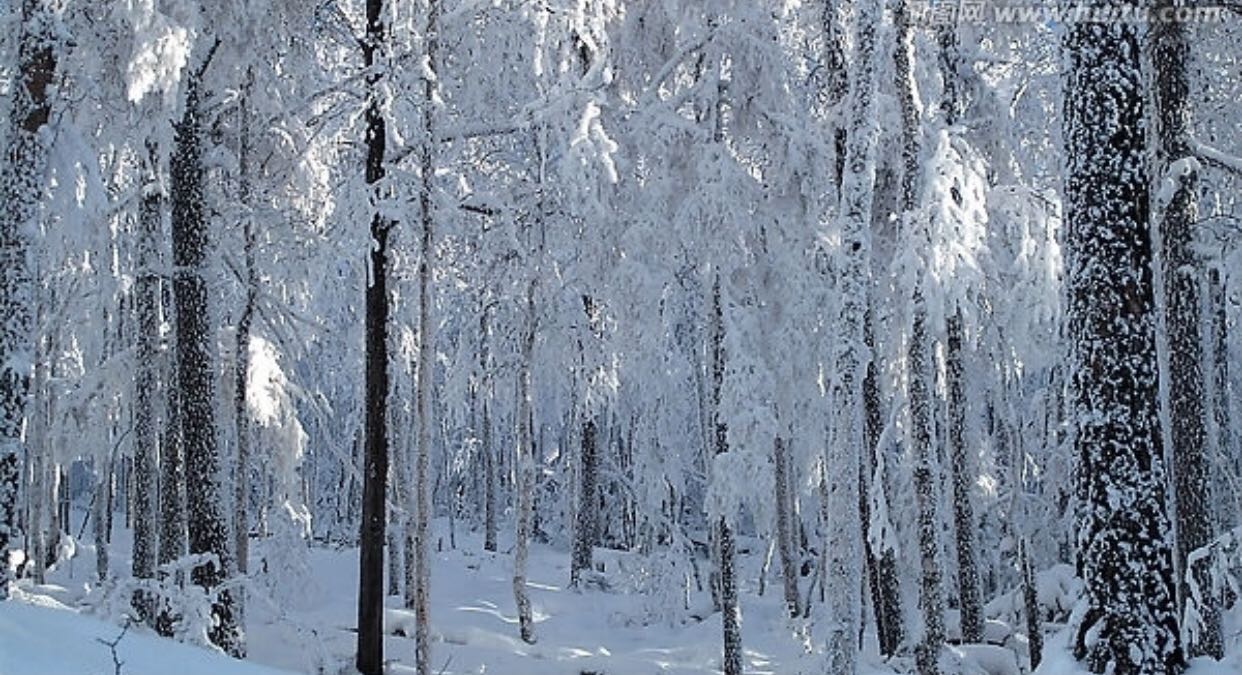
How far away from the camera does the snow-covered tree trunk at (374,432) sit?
41.7ft

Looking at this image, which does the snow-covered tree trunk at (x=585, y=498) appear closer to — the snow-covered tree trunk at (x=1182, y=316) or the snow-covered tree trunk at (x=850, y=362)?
the snow-covered tree trunk at (x=850, y=362)

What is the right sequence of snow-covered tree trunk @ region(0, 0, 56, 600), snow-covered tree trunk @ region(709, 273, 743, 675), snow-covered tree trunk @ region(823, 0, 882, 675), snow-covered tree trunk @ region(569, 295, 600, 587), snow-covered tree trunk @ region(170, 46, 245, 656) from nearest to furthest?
1. snow-covered tree trunk @ region(0, 0, 56, 600)
2. snow-covered tree trunk @ region(823, 0, 882, 675)
3. snow-covered tree trunk @ region(170, 46, 245, 656)
4. snow-covered tree trunk @ region(709, 273, 743, 675)
5. snow-covered tree trunk @ region(569, 295, 600, 587)

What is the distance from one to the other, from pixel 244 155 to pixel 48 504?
20760 millimetres

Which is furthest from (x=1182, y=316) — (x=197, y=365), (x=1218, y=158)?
(x=197, y=365)

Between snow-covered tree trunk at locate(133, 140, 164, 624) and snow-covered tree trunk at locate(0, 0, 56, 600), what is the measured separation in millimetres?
5002

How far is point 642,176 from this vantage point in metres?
16.2

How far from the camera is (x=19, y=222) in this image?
8875 millimetres

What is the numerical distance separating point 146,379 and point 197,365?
3736 mm

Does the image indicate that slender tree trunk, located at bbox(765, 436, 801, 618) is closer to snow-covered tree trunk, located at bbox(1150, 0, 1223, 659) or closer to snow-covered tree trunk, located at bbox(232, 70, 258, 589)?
snow-covered tree trunk, located at bbox(232, 70, 258, 589)

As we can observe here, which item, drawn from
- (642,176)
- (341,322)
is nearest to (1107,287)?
(642,176)

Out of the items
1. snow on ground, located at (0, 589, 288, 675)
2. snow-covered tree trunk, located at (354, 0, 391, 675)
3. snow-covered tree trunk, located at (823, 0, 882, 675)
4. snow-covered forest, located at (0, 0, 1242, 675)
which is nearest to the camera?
snow on ground, located at (0, 589, 288, 675)

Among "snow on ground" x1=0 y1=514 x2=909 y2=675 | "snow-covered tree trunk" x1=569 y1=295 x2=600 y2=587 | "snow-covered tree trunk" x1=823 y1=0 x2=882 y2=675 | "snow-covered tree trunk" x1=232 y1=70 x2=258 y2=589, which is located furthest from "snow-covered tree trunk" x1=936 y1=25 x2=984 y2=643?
"snow-covered tree trunk" x1=569 y1=295 x2=600 y2=587

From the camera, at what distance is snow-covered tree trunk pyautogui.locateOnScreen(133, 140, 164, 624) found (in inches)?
574

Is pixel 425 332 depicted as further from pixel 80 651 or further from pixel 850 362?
pixel 80 651
